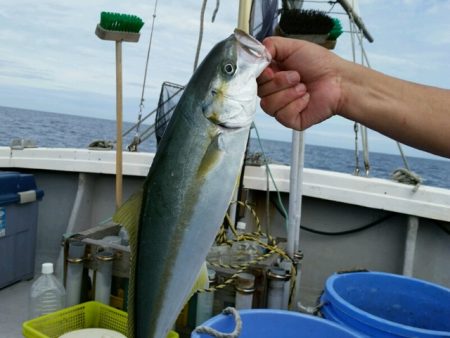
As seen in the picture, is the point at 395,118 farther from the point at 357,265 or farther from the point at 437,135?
the point at 357,265

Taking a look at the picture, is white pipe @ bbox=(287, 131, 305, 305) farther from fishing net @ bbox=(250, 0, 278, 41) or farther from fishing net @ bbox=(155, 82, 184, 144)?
fishing net @ bbox=(155, 82, 184, 144)

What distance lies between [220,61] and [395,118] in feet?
2.67

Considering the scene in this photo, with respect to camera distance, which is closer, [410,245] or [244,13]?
[244,13]

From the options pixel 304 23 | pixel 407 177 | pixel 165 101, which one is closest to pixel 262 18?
pixel 304 23

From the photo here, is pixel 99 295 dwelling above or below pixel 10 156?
below

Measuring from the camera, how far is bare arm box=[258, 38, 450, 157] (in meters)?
1.68

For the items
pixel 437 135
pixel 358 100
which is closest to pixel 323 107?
pixel 358 100

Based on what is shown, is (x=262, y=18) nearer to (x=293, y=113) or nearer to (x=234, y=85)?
(x=293, y=113)

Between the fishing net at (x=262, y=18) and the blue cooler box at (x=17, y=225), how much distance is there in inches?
86.9

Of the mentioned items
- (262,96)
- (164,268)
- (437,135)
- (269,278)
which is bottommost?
(269,278)

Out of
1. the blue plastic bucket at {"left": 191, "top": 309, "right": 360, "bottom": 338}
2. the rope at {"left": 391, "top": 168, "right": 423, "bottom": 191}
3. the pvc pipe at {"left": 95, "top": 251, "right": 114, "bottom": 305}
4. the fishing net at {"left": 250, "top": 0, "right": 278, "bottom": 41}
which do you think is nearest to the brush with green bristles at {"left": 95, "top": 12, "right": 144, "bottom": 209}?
the pvc pipe at {"left": 95, "top": 251, "right": 114, "bottom": 305}

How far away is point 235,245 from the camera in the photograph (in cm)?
285

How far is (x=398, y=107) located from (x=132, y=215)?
111cm

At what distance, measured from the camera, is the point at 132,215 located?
1.36 metres
